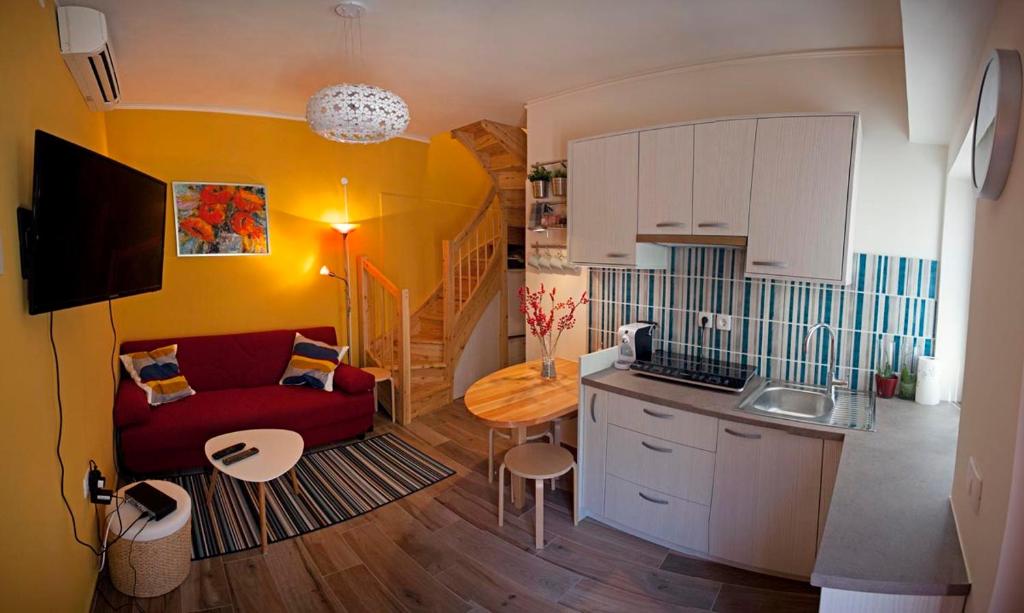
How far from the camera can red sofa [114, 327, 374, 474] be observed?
3158mm

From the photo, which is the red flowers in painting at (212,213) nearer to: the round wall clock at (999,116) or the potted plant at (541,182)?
the potted plant at (541,182)

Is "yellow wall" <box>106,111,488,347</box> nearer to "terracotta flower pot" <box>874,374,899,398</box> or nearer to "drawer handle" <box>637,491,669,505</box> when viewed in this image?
"drawer handle" <box>637,491,669,505</box>

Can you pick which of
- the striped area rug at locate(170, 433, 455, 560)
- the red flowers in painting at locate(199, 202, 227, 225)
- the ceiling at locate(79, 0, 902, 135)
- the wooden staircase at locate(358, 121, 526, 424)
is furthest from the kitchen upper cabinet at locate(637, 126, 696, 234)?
the red flowers in painting at locate(199, 202, 227, 225)

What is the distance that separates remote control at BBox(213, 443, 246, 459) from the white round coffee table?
0.03 meters

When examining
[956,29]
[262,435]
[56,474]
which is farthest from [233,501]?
[956,29]

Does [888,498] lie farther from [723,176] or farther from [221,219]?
[221,219]

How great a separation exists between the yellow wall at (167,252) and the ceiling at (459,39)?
0.51m

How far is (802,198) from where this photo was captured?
223cm

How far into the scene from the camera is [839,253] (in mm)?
2176

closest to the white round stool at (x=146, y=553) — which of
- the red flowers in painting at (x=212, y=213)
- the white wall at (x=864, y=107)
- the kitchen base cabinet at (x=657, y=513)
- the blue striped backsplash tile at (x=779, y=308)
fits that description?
the kitchen base cabinet at (x=657, y=513)

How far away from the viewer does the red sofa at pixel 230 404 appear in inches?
124

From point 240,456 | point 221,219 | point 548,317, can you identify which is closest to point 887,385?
point 548,317

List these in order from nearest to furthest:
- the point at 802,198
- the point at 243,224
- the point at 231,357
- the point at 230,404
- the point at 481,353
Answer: the point at 802,198 < the point at 230,404 < the point at 231,357 < the point at 243,224 < the point at 481,353

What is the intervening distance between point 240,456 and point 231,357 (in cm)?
152
